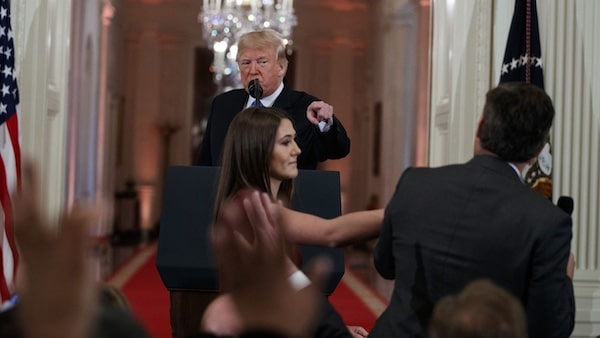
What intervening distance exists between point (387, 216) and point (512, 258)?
1.39 ft

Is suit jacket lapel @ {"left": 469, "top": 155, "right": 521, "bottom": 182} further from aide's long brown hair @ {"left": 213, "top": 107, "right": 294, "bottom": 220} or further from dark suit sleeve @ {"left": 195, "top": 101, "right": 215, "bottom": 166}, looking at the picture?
dark suit sleeve @ {"left": 195, "top": 101, "right": 215, "bottom": 166}

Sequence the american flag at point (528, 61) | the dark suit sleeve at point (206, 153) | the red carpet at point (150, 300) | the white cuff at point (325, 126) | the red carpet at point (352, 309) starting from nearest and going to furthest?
the white cuff at point (325, 126)
the dark suit sleeve at point (206, 153)
the american flag at point (528, 61)
the red carpet at point (150, 300)
the red carpet at point (352, 309)

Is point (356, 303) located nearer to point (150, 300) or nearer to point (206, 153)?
point (150, 300)

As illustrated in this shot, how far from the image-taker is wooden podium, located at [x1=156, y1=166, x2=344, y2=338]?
13.4ft

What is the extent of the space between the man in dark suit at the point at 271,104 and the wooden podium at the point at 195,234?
1.03m

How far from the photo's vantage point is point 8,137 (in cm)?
640

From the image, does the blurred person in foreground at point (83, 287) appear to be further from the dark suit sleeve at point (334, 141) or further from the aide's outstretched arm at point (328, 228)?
the dark suit sleeve at point (334, 141)

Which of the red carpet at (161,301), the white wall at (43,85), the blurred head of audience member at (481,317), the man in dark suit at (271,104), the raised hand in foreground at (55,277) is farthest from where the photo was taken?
the red carpet at (161,301)

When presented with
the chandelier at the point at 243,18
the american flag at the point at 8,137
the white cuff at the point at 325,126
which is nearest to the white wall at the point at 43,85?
the american flag at the point at 8,137

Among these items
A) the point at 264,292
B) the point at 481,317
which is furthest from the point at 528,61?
the point at 264,292

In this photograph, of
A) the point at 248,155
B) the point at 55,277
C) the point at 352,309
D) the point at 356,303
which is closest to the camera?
the point at 55,277

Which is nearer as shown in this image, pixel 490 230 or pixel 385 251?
pixel 490 230

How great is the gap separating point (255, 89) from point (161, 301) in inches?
208

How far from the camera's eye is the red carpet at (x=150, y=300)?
8.06m
